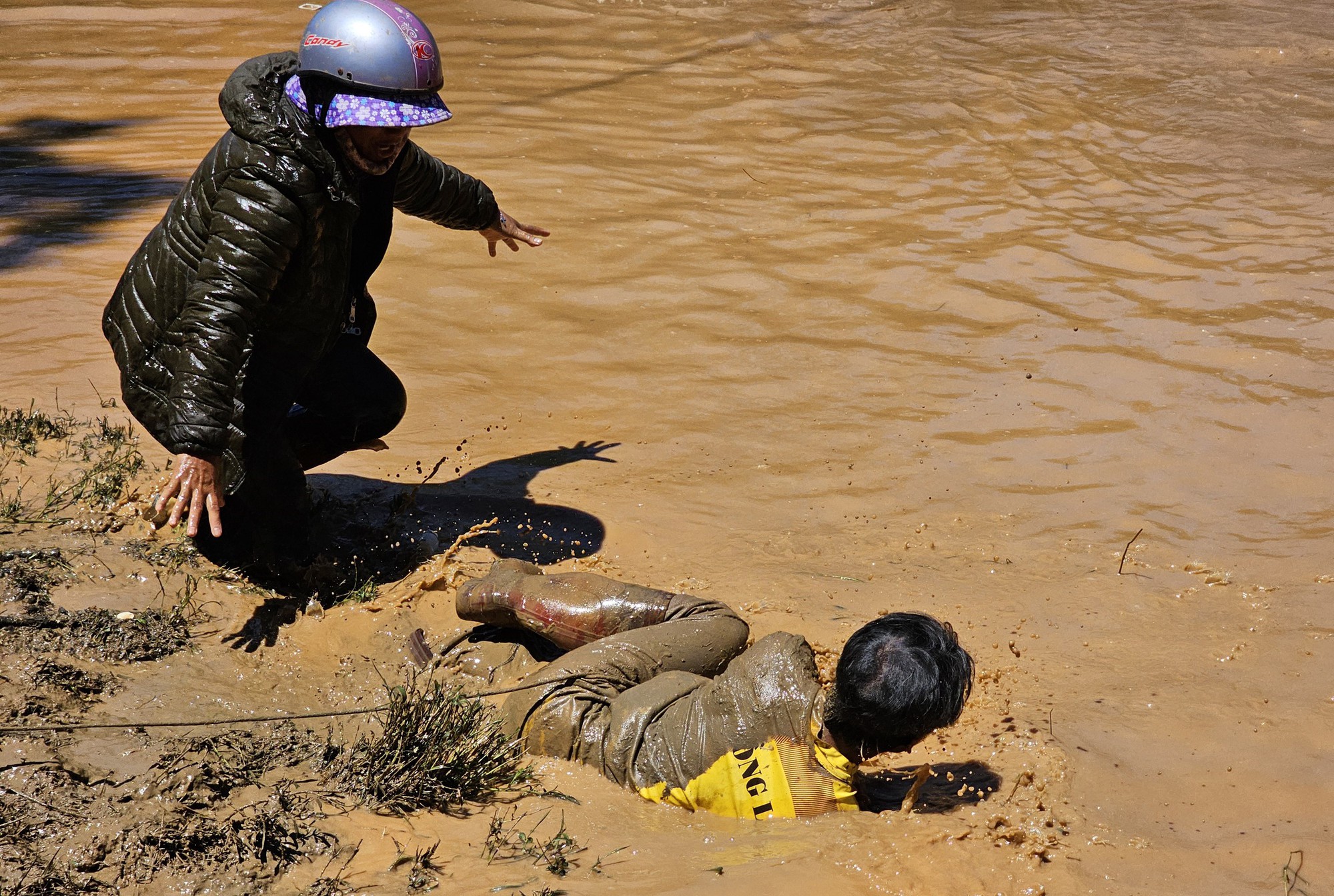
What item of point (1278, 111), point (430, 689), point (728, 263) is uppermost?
point (1278, 111)

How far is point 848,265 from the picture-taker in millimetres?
6734

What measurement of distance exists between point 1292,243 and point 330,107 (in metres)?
6.29

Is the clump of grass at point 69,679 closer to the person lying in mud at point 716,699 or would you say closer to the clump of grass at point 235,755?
the clump of grass at point 235,755

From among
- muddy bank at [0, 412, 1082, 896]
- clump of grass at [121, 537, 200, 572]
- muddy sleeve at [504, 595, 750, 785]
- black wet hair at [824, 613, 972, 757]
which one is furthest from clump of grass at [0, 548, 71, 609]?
black wet hair at [824, 613, 972, 757]

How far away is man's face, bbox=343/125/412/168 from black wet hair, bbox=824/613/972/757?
6.30ft

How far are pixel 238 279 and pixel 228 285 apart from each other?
0.03 m

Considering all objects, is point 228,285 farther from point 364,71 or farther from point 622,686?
point 622,686

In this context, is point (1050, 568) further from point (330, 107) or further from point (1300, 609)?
point (330, 107)

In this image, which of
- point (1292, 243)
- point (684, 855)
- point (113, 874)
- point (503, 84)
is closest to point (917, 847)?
point (684, 855)

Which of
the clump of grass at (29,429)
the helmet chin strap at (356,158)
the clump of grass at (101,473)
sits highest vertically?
the helmet chin strap at (356,158)

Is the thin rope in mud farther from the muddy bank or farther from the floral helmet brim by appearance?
the floral helmet brim

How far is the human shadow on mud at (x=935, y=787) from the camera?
10.1 feet

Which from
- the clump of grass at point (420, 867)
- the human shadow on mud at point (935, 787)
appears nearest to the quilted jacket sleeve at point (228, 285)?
the clump of grass at point (420, 867)

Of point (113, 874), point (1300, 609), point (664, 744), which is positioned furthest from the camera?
point (1300, 609)
